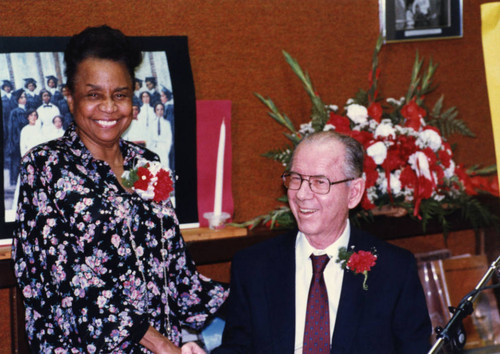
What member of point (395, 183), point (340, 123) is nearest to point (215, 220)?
point (340, 123)

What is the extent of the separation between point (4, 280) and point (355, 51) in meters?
2.03

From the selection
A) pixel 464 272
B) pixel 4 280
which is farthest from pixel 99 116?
pixel 464 272

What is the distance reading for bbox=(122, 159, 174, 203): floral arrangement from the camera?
2.43m

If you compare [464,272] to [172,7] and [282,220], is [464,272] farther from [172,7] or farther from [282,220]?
[172,7]

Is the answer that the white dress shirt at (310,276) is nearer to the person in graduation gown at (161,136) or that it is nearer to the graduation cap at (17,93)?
the person in graduation gown at (161,136)

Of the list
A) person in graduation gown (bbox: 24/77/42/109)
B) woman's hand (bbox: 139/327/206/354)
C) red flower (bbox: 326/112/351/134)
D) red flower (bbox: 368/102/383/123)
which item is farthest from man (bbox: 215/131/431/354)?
person in graduation gown (bbox: 24/77/42/109)

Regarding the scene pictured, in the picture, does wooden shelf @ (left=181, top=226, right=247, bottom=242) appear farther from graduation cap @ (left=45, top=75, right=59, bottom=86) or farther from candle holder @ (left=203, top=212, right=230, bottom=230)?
graduation cap @ (left=45, top=75, right=59, bottom=86)

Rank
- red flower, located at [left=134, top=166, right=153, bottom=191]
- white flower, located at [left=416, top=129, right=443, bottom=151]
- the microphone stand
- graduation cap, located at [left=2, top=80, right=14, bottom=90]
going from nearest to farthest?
the microphone stand < red flower, located at [left=134, top=166, right=153, bottom=191] < graduation cap, located at [left=2, top=80, right=14, bottom=90] < white flower, located at [left=416, top=129, right=443, bottom=151]

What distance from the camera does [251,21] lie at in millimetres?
Result: 3297

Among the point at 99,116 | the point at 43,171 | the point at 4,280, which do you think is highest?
the point at 99,116

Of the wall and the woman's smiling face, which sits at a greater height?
the wall

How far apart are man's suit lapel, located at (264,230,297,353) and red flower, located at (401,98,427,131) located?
1.08 m

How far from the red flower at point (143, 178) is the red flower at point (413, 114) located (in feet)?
4.62

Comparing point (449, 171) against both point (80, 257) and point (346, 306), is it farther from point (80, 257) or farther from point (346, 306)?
point (80, 257)
